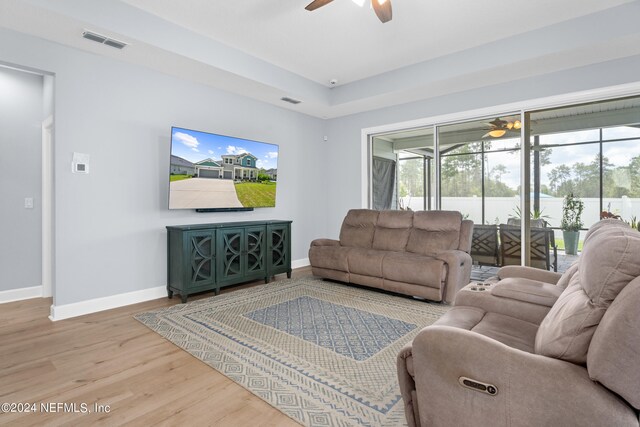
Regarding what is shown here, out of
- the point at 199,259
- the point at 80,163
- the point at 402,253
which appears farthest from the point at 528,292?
the point at 80,163

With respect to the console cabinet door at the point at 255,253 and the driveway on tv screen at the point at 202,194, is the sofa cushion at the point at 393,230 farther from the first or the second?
the driveway on tv screen at the point at 202,194

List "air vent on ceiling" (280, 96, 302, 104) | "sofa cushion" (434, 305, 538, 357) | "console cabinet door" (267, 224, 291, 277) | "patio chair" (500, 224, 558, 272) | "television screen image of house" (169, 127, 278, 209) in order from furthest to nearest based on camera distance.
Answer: "air vent on ceiling" (280, 96, 302, 104) < "console cabinet door" (267, 224, 291, 277) < "patio chair" (500, 224, 558, 272) < "television screen image of house" (169, 127, 278, 209) < "sofa cushion" (434, 305, 538, 357)

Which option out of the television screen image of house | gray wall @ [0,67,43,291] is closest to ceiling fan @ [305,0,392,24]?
the television screen image of house

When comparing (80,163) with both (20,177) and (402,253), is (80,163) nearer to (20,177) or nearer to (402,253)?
(20,177)

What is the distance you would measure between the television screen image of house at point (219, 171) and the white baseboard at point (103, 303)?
1037mm

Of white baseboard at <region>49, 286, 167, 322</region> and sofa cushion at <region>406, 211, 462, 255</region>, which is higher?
sofa cushion at <region>406, 211, 462, 255</region>

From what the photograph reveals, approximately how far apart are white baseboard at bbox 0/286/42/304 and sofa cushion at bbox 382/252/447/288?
4109 millimetres

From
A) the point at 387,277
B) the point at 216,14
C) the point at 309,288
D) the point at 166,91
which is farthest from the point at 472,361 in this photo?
the point at 166,91

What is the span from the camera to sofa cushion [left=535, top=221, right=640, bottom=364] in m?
1.13

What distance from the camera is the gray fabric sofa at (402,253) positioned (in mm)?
3684

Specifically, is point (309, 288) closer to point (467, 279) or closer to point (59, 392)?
point (467, 279)

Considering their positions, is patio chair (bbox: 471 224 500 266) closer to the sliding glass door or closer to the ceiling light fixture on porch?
the sliding glass door

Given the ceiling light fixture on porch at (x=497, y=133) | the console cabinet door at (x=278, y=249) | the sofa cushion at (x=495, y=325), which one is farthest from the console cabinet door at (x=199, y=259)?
the ceiling light fixture on porch at (x=497, y=133)

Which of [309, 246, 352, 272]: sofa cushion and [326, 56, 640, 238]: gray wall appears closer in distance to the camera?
[326, 56, 640, 238]: gray wall
